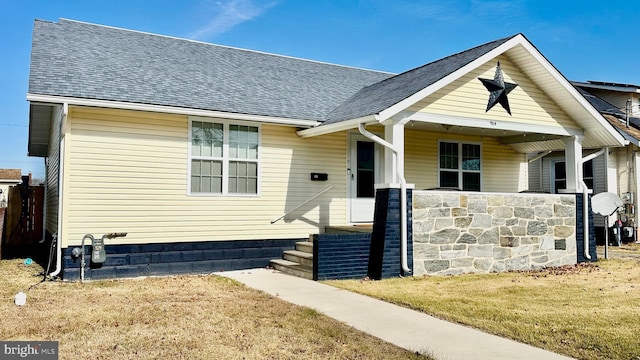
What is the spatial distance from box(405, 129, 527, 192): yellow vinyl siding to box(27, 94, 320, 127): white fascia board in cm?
296

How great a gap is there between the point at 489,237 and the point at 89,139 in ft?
26.0

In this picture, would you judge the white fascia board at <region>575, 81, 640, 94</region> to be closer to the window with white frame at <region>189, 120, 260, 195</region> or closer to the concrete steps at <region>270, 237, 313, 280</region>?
the concrete steps at <region>270, 237, 313, 280</region>

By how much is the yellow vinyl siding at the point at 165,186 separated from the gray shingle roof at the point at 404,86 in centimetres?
109

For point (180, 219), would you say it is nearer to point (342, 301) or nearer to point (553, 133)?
point (342, 301)

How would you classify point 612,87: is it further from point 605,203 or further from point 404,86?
point 404,86

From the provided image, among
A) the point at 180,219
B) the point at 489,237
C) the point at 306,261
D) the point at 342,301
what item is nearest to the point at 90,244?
the point at 180,219

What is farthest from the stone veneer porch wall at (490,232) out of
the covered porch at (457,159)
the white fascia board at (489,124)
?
the white fascia board at (489,124)

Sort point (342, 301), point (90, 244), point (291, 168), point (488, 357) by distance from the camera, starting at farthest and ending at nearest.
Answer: point (291, 168)
point (90, 244)
point (342, 301)
point (488, 357)

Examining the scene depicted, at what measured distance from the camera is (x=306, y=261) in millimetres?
9414

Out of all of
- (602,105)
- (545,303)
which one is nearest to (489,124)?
(545,303)

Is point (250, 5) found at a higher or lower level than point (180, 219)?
higher

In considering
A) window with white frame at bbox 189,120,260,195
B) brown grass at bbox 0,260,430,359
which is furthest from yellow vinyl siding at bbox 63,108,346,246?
brown grass at bbox 0,260,430,359

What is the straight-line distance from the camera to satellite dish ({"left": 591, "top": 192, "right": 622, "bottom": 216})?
12047 millimetres

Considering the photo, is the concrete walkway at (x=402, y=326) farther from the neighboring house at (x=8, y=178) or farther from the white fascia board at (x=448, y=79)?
the neighboring house at (x=8, y=178)
